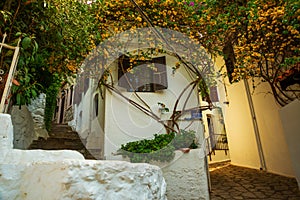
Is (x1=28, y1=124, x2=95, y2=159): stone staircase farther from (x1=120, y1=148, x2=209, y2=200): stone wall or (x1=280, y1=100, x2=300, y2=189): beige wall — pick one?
(x1=280, y1=100, x2=300, y2=189): beige wall

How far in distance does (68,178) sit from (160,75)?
15.8 ft

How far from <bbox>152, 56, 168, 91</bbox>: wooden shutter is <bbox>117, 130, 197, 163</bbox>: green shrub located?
2.19 m

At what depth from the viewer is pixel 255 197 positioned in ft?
9.55

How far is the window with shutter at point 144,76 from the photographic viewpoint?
4926mm

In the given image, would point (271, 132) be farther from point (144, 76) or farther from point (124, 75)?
point (124, 75)

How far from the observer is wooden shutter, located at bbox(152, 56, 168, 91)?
5332 millimetres

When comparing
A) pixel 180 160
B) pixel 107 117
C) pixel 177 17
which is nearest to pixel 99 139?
pixel 107 117

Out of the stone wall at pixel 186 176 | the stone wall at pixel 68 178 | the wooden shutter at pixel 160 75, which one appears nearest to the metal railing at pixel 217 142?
the wooden shutter at pixel 160 75

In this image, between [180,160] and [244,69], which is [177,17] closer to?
[244,69]

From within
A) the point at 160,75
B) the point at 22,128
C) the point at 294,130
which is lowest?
the point at 294,130

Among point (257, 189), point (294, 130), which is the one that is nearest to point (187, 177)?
point (257, 189)

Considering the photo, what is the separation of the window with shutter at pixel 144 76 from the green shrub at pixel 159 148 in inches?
83.7

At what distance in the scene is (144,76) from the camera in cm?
523

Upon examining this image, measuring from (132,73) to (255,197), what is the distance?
3.88 m
